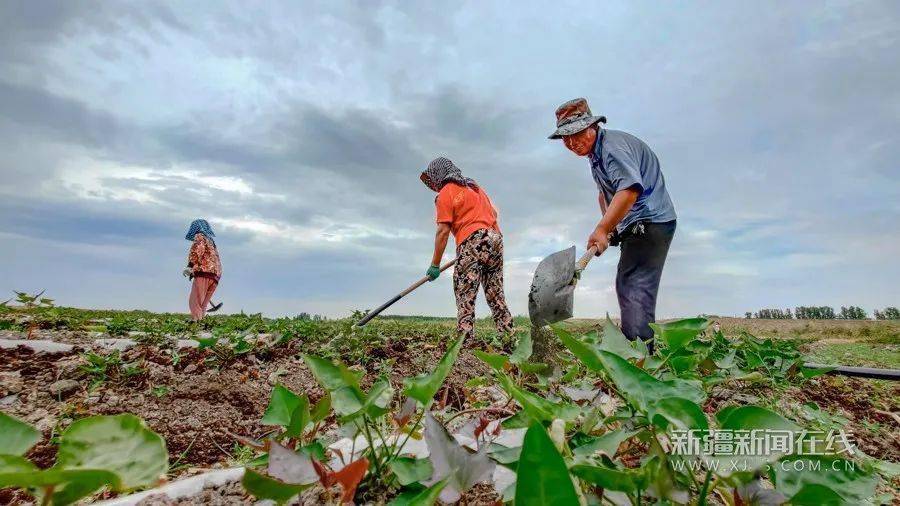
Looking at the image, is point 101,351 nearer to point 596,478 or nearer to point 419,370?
point 419,370

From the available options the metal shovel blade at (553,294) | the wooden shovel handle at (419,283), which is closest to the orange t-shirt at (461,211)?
the wooden shovel handle at (419,283)

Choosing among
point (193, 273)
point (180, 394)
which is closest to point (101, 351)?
point (180, 394)

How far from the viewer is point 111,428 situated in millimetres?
756

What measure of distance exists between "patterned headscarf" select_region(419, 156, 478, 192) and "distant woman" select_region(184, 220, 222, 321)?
5717 millimetres

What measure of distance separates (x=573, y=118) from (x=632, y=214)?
0.95m

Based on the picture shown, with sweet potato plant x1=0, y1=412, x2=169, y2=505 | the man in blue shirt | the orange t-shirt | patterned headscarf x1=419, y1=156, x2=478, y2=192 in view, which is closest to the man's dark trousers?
the man in blue shirt

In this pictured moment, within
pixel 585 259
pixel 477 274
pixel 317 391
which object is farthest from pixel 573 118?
pixel 317 391

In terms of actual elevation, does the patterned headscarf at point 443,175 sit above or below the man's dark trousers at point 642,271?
above

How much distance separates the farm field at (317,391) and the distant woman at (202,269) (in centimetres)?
481

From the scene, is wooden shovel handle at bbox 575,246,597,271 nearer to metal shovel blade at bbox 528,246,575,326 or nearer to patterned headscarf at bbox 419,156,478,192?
metal shovel blade at bbox 528,246,575,326

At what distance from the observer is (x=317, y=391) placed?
319cm

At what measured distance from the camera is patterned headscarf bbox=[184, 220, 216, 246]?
34.7 ft

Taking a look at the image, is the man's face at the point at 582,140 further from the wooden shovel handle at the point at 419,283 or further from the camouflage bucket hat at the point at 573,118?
the wooden shovel handle at the point at 419,283

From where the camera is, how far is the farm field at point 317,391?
1182 mm
